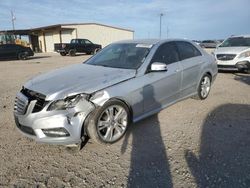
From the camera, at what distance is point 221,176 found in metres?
2.97

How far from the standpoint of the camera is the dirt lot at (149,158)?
294cm

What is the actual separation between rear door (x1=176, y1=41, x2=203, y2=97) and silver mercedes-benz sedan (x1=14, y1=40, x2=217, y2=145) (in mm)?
11

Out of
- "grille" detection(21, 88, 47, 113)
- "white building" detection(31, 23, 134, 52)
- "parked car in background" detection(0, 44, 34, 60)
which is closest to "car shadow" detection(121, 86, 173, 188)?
"grille" detection(21, 88, 47, 113)

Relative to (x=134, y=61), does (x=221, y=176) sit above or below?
below

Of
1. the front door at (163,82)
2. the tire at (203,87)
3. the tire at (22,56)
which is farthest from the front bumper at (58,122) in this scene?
the tire at (22,56)

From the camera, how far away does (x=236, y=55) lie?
10.0 m

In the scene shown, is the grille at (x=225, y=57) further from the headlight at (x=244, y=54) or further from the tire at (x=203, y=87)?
the tire at (x=203, y=87)

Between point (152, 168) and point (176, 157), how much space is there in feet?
1.52

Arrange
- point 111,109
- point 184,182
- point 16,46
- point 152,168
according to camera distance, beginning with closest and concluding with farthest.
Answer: point 184,182 → point 152,168 → point 111,109 → point 16,46

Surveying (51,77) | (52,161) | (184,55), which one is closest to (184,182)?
(52,161)

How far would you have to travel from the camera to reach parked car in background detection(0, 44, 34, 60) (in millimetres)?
21547

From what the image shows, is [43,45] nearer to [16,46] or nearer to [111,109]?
[16,46]

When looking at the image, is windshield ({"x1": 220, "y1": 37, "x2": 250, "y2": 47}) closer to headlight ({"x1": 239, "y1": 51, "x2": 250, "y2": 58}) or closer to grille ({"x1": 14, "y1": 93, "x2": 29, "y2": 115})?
headlight ({"x1": 239, "y1": 51, "x2": 250, "y2": 58})

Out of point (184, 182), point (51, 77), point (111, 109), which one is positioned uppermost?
point (51, 77)
